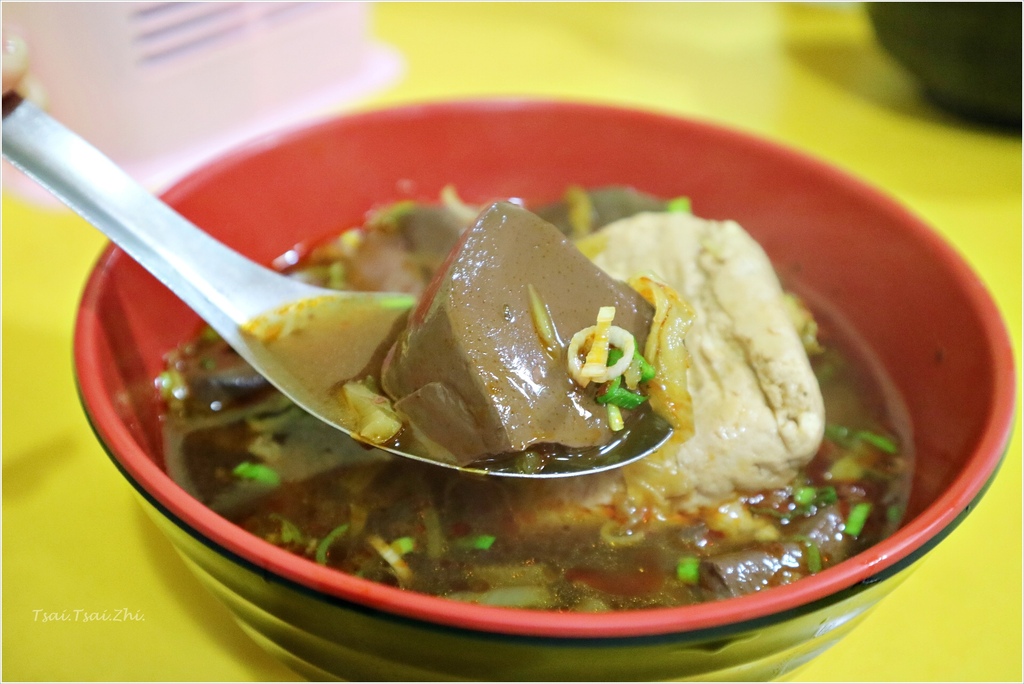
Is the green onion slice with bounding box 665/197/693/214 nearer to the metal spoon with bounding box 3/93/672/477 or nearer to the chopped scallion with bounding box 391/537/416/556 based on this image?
the metal spoon with bounding box 3/93/672/477

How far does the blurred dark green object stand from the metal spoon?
1.76 m

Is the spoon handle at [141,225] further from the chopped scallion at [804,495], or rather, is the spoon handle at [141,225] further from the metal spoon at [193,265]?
the chopped scallion at [804,495]

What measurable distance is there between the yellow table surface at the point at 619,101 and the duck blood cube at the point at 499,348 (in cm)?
45

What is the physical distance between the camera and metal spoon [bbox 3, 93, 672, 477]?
115 centimetres

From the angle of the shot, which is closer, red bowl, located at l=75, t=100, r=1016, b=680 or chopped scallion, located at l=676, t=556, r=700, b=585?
red bowl, located at l=75, t=100, r=1016, b=680

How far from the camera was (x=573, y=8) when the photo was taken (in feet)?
10.8

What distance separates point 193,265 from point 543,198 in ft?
3.02

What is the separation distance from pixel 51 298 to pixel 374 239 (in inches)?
28.8

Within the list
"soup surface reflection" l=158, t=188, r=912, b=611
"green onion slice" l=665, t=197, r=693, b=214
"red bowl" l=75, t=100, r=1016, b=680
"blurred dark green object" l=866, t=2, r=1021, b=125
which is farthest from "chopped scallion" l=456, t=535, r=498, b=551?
"blurred dark green object" l=866, t=2, r=1021, b=125

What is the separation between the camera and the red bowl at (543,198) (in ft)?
2.54

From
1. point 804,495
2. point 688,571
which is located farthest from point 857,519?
point 688,571

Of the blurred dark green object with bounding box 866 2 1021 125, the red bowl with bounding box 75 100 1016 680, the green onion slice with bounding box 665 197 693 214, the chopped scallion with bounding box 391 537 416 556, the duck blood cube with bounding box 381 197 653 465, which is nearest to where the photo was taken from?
the red bowl with bounding box 75 100 1016 680

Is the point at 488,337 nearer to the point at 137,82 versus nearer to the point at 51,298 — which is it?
the point at 51,298

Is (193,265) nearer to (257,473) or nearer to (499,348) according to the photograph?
(257,473)
